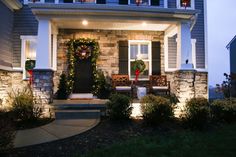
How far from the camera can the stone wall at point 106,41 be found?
1100 cm

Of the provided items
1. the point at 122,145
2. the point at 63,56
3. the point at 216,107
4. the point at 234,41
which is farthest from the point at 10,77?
the point at 234,41

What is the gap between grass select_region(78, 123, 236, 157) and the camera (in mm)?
4848

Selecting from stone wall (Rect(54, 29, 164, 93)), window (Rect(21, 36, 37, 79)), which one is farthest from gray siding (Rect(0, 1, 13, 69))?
stone wall (Rect(54, 29, 164, 93))

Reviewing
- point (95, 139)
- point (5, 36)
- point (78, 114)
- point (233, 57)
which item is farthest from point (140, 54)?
point (233, 57)

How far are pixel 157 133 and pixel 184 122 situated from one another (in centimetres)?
105

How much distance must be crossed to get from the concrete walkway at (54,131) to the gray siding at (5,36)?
13.7 feet

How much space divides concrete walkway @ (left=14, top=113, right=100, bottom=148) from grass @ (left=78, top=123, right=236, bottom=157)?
1.30m

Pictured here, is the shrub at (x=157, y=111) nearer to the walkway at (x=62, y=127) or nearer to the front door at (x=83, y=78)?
the walkway at (x=62, y=127)

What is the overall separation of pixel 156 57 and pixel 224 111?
436 cm

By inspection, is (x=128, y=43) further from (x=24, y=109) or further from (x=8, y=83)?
(x=24, y=109)

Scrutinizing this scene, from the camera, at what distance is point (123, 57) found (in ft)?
36.7

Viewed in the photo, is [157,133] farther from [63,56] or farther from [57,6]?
[63,56]

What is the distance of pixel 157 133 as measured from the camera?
256 inches

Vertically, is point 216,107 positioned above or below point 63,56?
below
